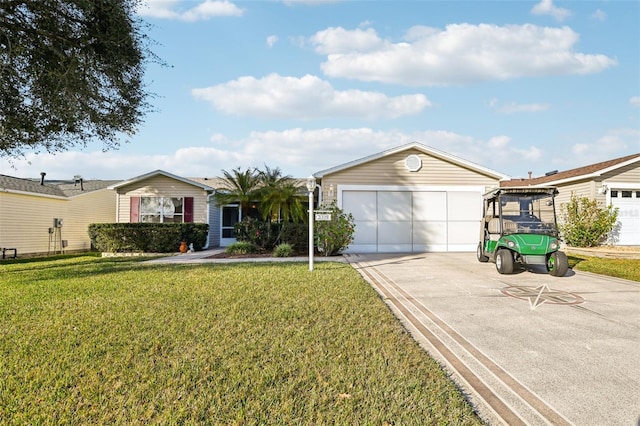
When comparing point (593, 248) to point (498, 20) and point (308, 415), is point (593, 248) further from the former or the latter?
point (308, 415)

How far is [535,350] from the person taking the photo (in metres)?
3.79

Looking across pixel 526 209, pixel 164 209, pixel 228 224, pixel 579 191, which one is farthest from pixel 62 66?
pixel 579 191

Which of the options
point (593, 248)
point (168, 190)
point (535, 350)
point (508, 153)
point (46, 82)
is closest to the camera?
point (535, 350)

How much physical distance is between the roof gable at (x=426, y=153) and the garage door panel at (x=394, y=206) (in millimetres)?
1489

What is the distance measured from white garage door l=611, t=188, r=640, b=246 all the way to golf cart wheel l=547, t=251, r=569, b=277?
9.19m

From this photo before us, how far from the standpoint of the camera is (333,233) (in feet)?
42.4

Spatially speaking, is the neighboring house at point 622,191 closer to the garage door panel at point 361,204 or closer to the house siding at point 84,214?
the garage door panel at point 361,204

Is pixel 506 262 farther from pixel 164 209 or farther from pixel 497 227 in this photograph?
pixel 164 209

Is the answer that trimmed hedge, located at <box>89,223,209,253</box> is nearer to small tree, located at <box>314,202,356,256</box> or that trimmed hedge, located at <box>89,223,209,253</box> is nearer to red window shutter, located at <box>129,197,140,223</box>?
red window shutter, located at <box>129,197,140,223</box>

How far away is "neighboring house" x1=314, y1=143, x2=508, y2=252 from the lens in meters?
14.1

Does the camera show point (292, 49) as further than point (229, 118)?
No

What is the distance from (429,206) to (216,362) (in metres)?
12.4

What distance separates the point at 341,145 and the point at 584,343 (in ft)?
61.9

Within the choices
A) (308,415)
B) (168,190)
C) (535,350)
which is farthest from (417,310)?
(168,190)
